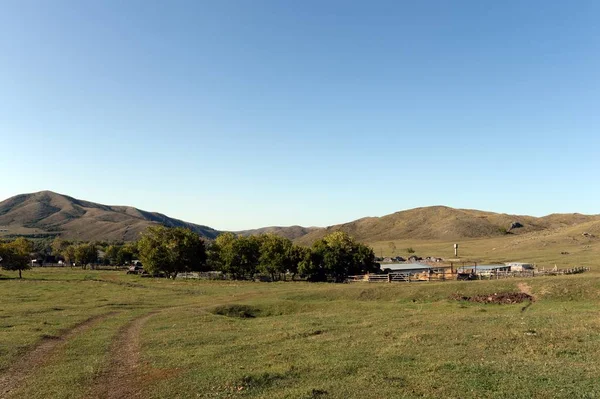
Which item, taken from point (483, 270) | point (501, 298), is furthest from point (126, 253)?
point (501, 298)

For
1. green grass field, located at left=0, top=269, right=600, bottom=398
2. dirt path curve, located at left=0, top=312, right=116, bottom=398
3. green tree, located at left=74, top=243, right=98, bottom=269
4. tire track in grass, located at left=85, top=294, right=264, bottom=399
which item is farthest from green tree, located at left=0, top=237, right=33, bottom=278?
tire track in grass, located at left=85, top=294, right=264, bottom=399

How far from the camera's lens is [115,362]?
2547 centimetres

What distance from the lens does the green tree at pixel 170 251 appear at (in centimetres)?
10938

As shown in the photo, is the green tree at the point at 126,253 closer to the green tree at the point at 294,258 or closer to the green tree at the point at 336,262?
the green tree at the point at 294,258

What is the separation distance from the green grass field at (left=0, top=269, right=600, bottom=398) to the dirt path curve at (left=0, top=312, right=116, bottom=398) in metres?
0.11

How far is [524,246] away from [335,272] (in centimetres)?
11958

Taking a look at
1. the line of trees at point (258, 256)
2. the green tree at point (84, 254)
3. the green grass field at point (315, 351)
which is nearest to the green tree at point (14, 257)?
the line of trees at point (258, 256)

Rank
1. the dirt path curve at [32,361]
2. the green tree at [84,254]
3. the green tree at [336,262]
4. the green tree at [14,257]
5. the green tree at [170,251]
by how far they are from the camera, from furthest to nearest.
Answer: the green tree at [84,254]
the green tree at [14,257]
the green tree at [170,251]
the green tree at [336,262]
the dirt path curve at [32,361]

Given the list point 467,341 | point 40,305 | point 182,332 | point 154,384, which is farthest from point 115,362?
point 40,305

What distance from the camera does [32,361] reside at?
87.4 ft

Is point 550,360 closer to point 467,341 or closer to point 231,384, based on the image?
point 467,341

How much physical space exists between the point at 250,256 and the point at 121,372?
8505 centimetres

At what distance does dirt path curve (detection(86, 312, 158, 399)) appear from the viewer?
19.6 meters

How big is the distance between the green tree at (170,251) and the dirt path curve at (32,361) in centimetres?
7240
